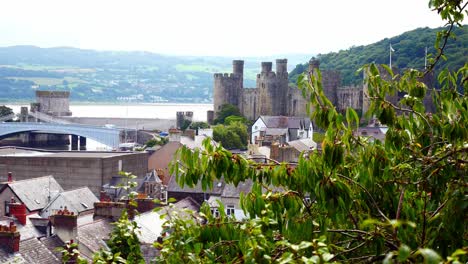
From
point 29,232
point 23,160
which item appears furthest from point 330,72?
point 29,232

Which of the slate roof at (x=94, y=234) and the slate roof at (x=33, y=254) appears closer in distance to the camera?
the slate roof at (x=33, y=254)

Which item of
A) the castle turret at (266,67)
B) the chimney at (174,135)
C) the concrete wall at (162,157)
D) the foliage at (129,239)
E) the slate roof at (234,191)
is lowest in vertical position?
the concrete wall at (162,157)

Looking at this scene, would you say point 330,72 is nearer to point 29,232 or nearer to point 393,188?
point 29,232

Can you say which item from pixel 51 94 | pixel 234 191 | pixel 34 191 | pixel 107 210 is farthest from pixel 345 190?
pixel 51 94

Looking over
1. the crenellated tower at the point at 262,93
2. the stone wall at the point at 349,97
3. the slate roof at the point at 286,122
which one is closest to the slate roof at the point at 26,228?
the slate roof at the point at 286,122

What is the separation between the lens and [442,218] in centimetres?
391

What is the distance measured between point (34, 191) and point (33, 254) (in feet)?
26.0

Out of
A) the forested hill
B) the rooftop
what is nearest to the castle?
the forested hill

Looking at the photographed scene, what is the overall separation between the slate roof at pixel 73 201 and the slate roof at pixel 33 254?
5.57 meters

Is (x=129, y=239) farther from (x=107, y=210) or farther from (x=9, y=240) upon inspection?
(x=107, y=210)

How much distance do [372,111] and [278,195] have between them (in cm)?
64

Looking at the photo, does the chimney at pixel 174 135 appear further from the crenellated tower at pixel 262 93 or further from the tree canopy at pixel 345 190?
the tree canopy at pixel 345 190

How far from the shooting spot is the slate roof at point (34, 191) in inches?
767

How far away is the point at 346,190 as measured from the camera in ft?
12.7
